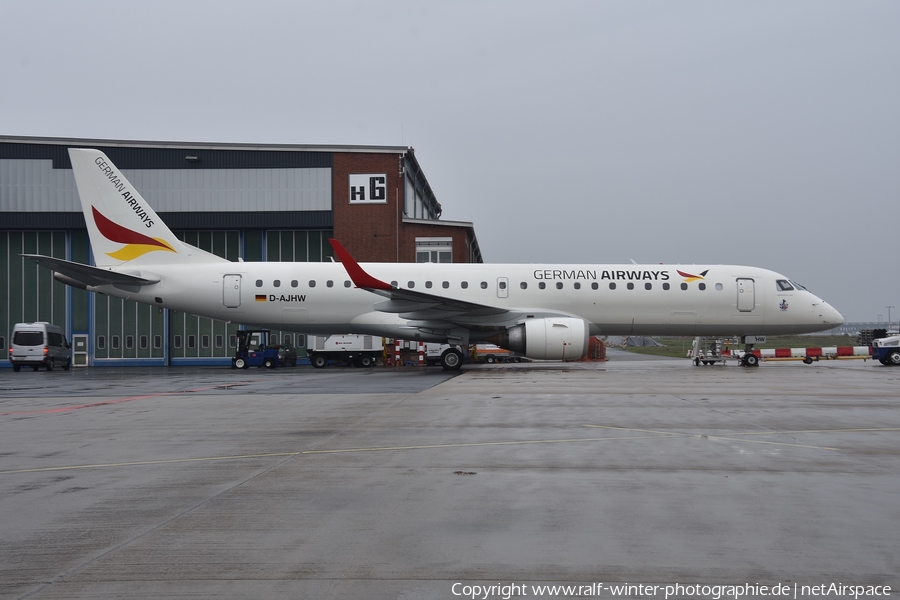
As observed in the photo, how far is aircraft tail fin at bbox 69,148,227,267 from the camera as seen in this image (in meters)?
24.3

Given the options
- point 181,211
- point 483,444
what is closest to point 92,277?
point 181,211

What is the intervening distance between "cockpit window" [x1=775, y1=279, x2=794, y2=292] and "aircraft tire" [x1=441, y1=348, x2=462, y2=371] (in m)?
11.1

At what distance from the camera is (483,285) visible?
924 inches

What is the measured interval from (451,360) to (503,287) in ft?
9.97

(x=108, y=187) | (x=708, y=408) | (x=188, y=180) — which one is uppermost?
(x=188, y=180)

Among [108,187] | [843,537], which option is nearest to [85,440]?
[843,537]

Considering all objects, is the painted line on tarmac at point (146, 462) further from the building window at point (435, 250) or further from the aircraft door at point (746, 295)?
the building window at point (435, 250)

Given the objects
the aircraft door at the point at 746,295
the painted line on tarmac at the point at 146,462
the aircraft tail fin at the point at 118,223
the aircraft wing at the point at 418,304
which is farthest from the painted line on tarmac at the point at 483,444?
the aircraft tail fin at the point at 118,223

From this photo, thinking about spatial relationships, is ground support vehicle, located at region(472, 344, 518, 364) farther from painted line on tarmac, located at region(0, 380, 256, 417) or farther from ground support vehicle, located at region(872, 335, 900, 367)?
painted line on tarmac, located at region(0, 380, 256, 417)

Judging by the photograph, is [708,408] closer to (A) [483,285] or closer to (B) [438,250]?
(A) [483,285]

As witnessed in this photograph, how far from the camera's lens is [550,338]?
21.0 metres

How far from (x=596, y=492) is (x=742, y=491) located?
3.75 feet

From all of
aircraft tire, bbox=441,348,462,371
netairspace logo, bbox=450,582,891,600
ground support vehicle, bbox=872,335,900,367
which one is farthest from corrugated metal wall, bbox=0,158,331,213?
netairspace logo, bbox=450,582,891,600

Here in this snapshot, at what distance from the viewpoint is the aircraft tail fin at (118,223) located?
79.8 ft
